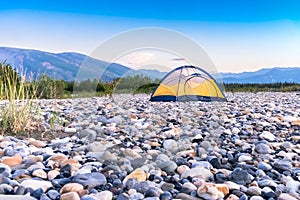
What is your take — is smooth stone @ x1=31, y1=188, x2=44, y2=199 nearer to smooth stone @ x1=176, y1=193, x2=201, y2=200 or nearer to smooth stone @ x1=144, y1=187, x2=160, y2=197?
smooth stone @ x1=144, y1=187, x2=160, y2=197

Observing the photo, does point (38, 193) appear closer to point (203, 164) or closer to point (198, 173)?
point (198, 173)

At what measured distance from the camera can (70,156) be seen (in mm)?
3287

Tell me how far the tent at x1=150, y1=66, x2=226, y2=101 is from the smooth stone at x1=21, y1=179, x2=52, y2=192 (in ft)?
19.1

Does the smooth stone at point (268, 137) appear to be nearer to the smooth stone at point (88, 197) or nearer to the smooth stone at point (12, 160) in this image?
the smooth stone at point (88, 197)

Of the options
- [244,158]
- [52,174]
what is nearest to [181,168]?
[244,158]

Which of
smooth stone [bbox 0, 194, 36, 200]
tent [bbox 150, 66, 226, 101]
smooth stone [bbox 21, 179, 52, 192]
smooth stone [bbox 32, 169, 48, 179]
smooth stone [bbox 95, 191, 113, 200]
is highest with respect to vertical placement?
tent [bbox 150, 66, 226, 101]

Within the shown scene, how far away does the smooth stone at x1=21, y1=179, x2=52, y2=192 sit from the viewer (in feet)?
8.05

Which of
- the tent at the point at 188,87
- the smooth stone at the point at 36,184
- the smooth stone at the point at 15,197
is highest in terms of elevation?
the tent at the point at 188,87

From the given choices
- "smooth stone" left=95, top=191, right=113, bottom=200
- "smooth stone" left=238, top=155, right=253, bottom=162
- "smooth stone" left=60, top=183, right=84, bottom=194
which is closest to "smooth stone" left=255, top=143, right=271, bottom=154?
"smooth stone" left=238, top=155, right=253, bottom=162

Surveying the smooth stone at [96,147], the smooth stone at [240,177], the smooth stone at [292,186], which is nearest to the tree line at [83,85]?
the smooth stone at [96,147]

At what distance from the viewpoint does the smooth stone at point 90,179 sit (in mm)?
2518

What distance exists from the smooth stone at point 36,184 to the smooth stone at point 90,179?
0.62 ft

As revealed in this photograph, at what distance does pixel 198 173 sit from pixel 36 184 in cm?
120

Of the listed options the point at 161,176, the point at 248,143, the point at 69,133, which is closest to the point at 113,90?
the point at 69,133
